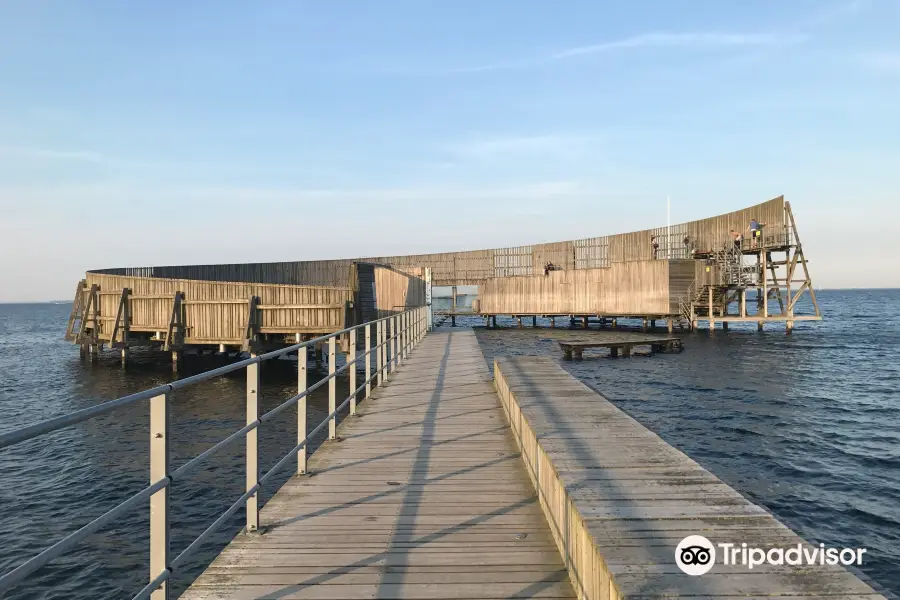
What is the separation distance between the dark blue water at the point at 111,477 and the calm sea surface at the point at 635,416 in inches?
1.3

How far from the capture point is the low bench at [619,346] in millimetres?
30844

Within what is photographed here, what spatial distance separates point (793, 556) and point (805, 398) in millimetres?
19149

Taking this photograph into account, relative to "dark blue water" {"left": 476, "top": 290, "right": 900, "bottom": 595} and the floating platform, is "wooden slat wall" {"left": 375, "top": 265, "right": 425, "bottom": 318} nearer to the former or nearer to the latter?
"dark blue water" {"left": 476, "top": 290, "right": 900, "bottom": 595}

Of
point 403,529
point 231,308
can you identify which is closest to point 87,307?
point 231,308

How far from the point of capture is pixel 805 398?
19.1 meters

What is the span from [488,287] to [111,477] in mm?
44895

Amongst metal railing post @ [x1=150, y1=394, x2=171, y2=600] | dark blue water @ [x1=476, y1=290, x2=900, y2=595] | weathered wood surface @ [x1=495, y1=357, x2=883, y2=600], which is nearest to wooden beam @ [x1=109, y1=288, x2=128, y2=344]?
dark blue water @ [x1=476, y1=290, x2=900, y2=595]

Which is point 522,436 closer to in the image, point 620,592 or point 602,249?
point 620,592

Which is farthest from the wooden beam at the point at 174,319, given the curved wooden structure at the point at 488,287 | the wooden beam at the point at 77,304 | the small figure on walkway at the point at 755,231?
the small figure on walkway at the point at 755,231

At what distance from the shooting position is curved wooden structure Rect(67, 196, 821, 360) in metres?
24.4

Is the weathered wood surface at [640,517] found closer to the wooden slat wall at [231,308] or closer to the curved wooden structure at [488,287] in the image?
the curved wooden structure at [488,287]

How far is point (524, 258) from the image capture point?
55.2 metres

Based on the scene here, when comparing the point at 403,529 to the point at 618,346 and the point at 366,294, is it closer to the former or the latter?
the point at 366,294

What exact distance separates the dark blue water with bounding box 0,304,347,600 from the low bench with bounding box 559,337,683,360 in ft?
43.8
